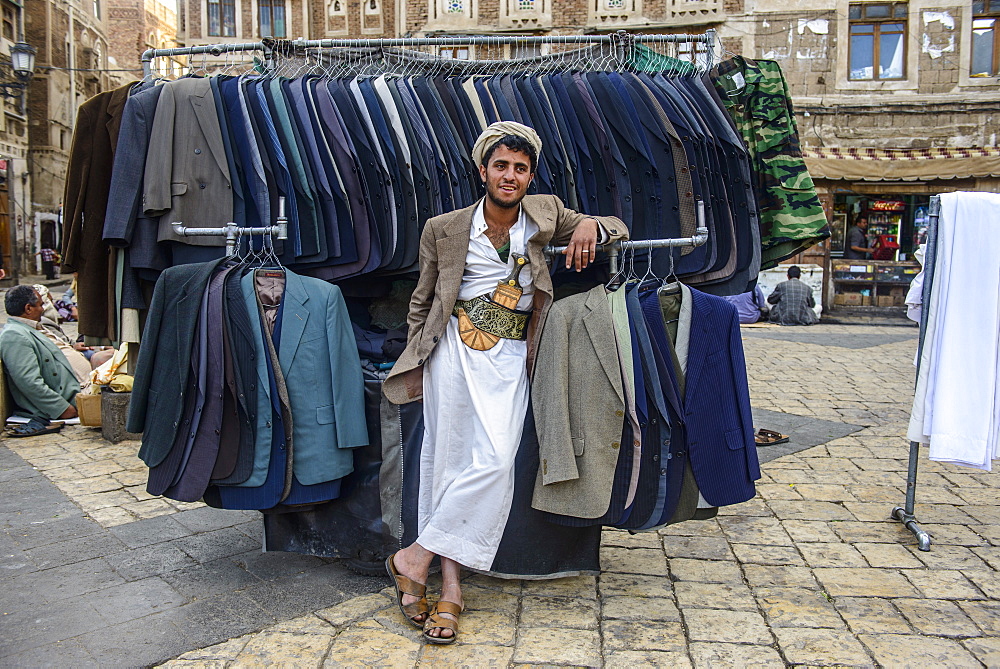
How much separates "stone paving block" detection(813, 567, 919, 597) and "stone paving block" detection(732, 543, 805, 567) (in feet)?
0.47

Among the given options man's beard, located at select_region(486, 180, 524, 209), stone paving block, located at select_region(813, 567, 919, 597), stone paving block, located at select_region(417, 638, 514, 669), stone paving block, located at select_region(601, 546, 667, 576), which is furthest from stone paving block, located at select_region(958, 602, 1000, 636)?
man's beard, located at select_region(486, 180, 524, 209)

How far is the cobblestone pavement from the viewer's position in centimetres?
276

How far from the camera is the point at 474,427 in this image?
2979 mm

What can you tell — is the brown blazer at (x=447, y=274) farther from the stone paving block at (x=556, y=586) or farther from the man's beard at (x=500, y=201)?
the stone paving block at (x=556, y=586)

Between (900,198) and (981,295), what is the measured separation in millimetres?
13904

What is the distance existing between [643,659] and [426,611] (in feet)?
2.69

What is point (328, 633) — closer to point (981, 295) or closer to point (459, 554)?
point (459, 554)

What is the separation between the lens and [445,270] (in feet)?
10.0

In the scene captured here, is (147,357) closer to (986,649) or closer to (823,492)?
(986,649)

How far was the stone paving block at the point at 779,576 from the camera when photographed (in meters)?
3.33

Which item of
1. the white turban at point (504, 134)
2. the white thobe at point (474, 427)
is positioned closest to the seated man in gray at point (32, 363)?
the white thobe at point (474, 427)

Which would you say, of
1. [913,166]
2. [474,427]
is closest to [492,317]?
[474,427]

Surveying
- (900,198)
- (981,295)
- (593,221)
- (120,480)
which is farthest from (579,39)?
(900,198)

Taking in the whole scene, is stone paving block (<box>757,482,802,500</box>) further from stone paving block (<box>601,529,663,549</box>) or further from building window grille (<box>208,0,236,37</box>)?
building window grille (<box>208,0,236,37</box>)
